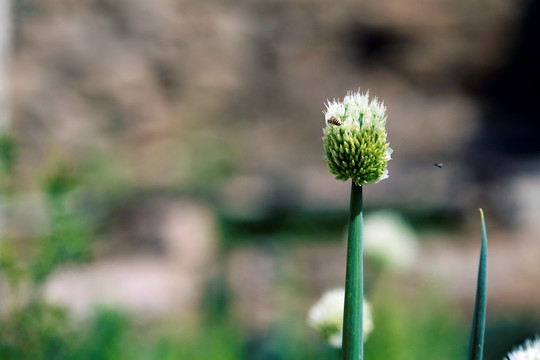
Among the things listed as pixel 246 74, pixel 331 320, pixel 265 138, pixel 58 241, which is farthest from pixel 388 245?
pixel 246 74

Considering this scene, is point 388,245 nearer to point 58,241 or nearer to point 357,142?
point 58,241

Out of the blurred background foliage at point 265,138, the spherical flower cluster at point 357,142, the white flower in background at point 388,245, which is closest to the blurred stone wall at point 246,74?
the blurred background foliage at point 265,138

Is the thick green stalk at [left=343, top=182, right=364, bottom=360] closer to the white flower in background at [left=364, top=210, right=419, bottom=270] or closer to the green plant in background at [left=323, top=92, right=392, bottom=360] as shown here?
the green plant in background at [left=323, top=92, right=392, bottom=360]

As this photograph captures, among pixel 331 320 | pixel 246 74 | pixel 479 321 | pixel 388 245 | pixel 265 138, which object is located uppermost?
pixel 246 74

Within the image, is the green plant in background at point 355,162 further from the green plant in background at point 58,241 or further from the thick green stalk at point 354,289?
the green plant in background at point 58,241

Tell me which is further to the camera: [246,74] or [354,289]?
[246,74]

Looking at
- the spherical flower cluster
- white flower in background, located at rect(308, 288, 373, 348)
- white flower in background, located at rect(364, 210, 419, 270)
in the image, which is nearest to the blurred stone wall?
white flower in background, located at rect(364, 210, 419, 270)
